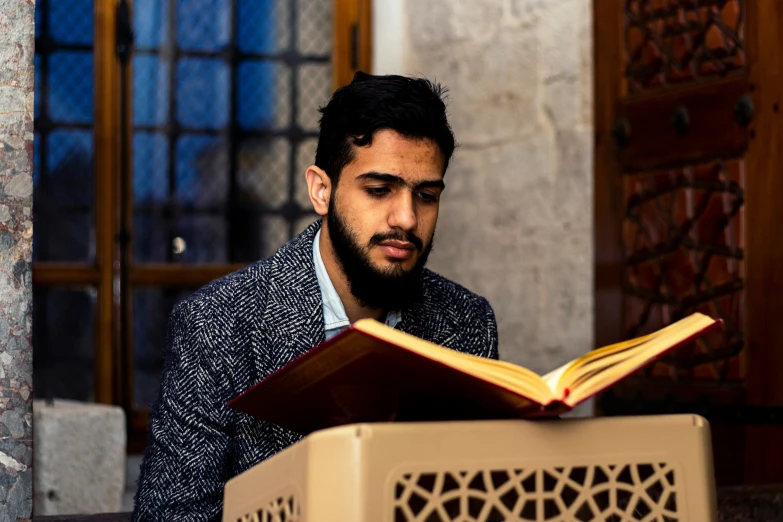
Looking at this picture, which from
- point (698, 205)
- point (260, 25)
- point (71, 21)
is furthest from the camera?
point (260, 25)

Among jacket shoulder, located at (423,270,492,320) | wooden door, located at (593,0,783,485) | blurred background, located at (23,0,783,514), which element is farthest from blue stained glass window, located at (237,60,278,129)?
jacket shoulder, located at (423,270,492,320)

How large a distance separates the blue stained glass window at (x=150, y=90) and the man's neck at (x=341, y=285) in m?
2.56

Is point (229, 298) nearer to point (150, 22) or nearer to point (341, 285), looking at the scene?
point (341, 285)

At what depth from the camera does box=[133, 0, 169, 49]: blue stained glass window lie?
4.34 m

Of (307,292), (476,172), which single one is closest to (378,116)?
(307,292)

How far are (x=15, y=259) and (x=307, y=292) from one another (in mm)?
456

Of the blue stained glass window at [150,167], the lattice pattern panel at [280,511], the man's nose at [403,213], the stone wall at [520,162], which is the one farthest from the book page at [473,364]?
the blue stained glass window at [150,167]

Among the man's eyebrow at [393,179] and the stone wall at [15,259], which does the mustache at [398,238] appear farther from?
the stone wall at [15,259]

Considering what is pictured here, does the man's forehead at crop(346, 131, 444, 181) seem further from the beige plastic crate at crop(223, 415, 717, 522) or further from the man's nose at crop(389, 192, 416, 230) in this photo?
the beige plastic crate at crop(223, 415, 717, 522)

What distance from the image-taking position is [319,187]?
6.46 feet

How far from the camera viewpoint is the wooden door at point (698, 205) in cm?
275

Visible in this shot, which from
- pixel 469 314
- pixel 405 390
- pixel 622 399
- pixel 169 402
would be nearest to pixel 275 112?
pixel 622 399

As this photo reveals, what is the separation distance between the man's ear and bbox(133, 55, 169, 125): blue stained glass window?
255 cm

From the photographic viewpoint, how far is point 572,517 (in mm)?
1116
